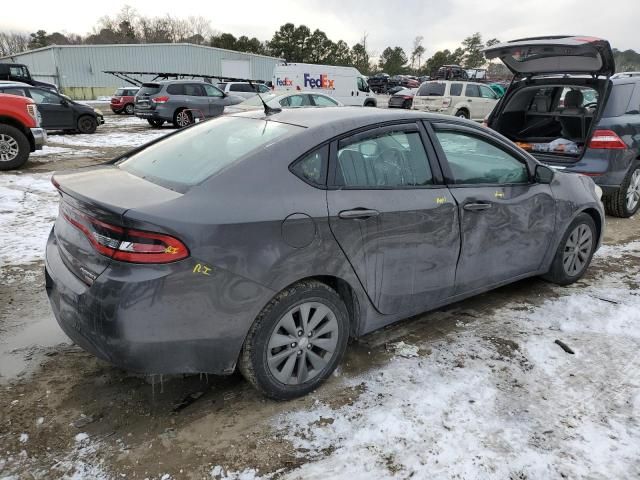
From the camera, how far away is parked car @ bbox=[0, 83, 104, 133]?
47.5ft

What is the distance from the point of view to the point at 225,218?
220 centimetres

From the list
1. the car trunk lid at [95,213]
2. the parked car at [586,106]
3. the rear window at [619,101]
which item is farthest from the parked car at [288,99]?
the car trunk lid at [95,213]

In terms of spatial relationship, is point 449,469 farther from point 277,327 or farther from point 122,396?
point 122,396

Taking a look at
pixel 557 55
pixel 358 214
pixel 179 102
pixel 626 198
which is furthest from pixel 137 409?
pixel 179 102

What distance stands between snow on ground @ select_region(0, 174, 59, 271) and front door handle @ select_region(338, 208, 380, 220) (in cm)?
348

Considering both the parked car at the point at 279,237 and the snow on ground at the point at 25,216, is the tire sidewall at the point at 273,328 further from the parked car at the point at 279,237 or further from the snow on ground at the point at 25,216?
the snow on ground at the point at 25,216

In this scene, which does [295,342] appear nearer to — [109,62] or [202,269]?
[202,269]

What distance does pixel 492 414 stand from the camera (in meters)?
2.54

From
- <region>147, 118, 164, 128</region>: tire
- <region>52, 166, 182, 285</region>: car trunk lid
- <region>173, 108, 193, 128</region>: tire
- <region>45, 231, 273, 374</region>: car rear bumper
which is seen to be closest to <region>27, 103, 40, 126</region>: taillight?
<region>52, 166, 182, 285</region>: car trunk lid

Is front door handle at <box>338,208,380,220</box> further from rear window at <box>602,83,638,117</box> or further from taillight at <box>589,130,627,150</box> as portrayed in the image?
rear window at <box>602,83,638,117</box>

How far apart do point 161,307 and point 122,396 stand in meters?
0.88

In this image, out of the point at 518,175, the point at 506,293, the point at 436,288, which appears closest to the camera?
the point at 436,288

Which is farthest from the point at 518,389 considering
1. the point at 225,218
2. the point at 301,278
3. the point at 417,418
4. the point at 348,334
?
the point at 225,218

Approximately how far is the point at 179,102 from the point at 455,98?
32.6 ft
